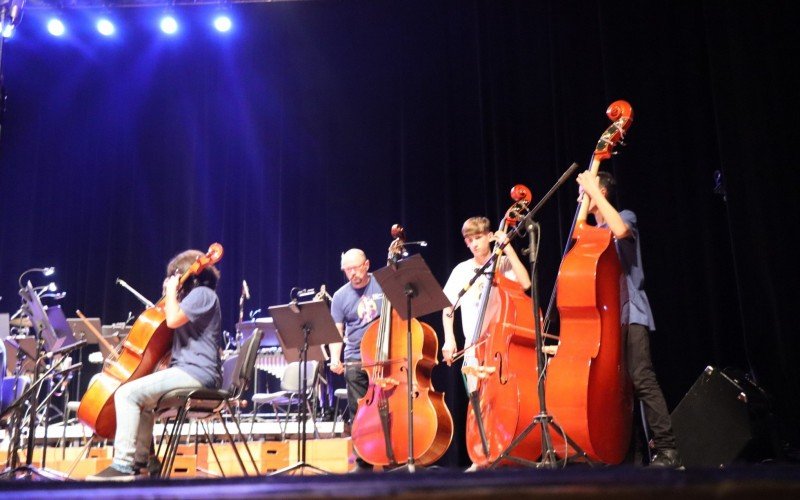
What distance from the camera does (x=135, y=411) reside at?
167 inches

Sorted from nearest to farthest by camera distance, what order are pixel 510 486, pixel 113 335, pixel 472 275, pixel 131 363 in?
pixel 510 486 → pixel 131 363 → pixel 472 275 → pixel 113 335

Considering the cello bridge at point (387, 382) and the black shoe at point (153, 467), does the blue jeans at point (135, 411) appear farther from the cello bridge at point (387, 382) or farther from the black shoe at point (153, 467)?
the cello bridge at point (387, 382)

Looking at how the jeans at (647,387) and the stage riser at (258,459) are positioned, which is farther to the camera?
the stage riser at (258,459)

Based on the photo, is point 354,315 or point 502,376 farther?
point 354,315

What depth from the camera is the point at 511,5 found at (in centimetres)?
763

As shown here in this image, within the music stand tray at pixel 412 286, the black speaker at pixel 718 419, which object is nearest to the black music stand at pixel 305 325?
the music stand tray at pixel 412 286

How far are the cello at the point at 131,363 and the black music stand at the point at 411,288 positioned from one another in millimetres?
1124

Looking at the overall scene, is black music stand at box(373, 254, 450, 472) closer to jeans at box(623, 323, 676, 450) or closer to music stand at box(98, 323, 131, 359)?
jeans at box(623, 323, 676, 450)

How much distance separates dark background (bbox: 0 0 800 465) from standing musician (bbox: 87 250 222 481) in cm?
302

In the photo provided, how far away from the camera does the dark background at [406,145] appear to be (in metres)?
5.75

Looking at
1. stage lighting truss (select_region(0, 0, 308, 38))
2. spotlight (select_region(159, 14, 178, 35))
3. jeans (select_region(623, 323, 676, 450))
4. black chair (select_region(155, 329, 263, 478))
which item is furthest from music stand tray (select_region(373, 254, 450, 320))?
spotlight (select_region(159, 14, 178, 35))

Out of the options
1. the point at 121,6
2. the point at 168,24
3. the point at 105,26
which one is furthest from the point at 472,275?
the point at 105,26

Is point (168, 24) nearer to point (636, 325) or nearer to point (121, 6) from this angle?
point (121, 6)

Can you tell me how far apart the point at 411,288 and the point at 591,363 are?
1.15 meters
